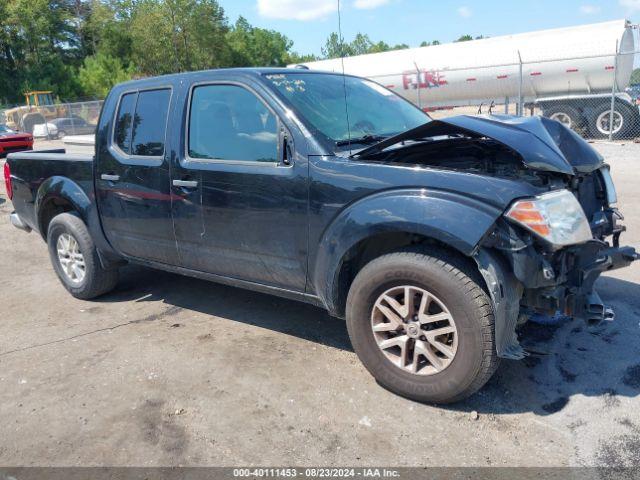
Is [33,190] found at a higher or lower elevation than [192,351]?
higher

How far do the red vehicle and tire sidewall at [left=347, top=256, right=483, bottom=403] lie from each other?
22.4 metres

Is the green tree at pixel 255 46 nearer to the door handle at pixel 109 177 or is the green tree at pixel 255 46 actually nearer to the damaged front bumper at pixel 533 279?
the door handle at pixel 109 177

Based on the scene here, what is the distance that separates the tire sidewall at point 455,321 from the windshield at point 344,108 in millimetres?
958

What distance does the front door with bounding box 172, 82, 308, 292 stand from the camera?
347 centimetres

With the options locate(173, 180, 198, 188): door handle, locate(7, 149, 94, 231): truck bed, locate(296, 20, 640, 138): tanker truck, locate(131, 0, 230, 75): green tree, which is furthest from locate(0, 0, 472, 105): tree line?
locate(173, 180, 198, 188): door handle

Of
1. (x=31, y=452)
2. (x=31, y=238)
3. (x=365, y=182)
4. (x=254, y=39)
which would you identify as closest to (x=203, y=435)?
(x=31, y=452)

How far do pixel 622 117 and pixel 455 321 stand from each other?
1550 cm

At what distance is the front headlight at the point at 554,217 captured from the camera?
107 inches

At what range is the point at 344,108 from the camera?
389cm

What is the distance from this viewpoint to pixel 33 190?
5.39 metres

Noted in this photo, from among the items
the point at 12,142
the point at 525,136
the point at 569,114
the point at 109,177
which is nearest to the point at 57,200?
the point at 109,177

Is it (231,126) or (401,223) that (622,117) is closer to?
(231,126)

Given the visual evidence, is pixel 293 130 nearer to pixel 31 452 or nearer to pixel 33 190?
pixel 31 452

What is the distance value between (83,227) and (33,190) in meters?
0.86
